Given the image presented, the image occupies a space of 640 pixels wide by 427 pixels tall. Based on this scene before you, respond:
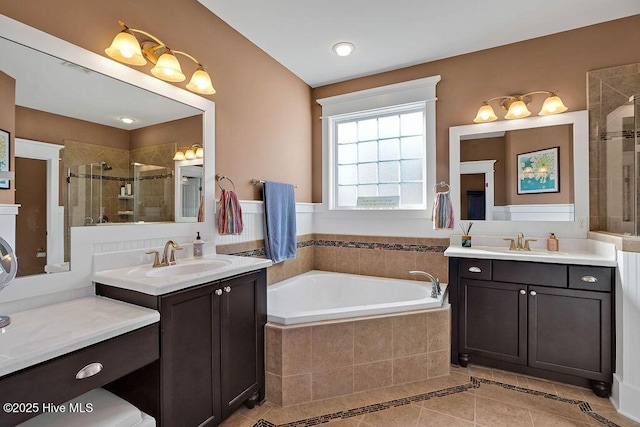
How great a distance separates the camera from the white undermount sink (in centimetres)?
177

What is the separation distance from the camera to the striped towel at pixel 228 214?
7.30 feet

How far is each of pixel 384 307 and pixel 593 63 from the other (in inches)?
99.5

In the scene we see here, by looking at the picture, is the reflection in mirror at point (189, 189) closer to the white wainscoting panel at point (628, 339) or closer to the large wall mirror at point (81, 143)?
the large wall mirror at point (81, 143)

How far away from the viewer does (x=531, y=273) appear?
218cm

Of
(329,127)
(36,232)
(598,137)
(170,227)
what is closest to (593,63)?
(598,137)

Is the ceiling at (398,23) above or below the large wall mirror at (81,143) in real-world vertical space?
above

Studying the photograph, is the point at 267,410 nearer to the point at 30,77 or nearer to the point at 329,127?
the point at 30,77

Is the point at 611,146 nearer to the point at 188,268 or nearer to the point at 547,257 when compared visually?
the point at 547,257

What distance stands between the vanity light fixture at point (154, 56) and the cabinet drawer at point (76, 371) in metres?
1.40

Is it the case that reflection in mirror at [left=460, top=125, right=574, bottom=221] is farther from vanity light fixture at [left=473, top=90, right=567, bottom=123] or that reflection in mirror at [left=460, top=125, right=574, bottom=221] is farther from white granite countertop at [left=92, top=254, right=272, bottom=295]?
white granite countertop at [left=92, top=254, right=272, bottom=295]

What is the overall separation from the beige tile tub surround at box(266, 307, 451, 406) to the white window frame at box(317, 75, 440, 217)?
3.98 feet

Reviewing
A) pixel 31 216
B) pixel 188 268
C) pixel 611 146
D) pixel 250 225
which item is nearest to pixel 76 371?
pixel 31 216

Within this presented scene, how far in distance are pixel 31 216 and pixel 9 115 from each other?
439mm

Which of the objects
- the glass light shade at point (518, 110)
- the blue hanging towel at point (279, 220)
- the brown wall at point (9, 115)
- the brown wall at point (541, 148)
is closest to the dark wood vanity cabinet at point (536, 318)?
the brown wall at point (541, 148)
